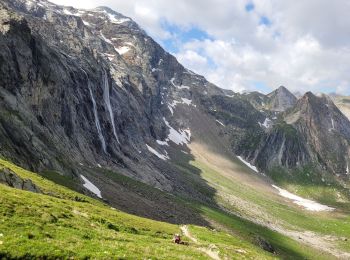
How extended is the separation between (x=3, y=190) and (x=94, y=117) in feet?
380

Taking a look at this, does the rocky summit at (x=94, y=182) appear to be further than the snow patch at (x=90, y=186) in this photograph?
No

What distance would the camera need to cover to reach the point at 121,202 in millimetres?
89500

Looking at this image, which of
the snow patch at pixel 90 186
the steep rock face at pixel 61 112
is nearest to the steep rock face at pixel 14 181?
the steep rock face at pixel 61 112

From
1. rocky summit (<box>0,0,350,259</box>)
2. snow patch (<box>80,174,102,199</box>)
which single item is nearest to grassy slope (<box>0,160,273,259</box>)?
rocky summit (<box>0,0,350,259</box>)

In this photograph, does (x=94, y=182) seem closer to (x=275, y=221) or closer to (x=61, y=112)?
(x=61, y=112)

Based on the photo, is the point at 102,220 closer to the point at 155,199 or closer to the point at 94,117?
the point at 155,199

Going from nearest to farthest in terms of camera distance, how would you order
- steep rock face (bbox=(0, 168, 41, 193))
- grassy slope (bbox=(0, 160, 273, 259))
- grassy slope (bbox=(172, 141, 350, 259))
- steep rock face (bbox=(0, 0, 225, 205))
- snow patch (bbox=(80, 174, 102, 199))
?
grassy slope (bbox=(0, 160, 273, 259)) < steep rock face (bbox=(0, 168, 41, 193)) < steep rock face (bbox=(0, 0, 225, 205)) < snow patch (bbox=(80, 174, 102, 199)) < grassy slope (bbox=(172, 141, 350, 259))

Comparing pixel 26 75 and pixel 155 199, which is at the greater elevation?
pixel 26 75

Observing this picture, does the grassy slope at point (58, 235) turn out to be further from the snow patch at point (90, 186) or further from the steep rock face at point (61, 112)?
the snow patch at point (90, 186)

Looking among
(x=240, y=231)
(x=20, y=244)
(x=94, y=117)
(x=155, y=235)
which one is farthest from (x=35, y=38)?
(x=20, y=244)

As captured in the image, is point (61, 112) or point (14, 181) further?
point (61, 112)

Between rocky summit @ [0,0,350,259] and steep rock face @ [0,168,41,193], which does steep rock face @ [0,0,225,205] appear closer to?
rocky summit @ [0,0,350,259]

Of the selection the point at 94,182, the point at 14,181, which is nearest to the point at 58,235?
the point at 14,181

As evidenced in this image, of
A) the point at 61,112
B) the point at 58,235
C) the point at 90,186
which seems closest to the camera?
the point at 58,235
